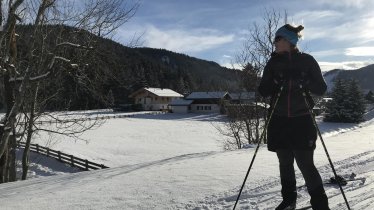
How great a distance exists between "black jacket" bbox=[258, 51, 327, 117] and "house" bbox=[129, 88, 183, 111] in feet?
269

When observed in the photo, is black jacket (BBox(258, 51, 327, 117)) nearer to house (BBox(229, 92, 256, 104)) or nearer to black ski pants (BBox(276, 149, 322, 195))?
black ski pants (BBox(276, 149, 322, 195))

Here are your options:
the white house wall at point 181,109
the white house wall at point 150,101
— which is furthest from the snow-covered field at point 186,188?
the white house wall at point 150,101

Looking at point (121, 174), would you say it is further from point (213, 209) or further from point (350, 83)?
point (350, 83)

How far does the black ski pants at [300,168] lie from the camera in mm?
3982

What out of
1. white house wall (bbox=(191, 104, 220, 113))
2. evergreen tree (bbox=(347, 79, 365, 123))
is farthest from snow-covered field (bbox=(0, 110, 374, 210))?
white house wall (bbox=(191, 104, 220, 113))

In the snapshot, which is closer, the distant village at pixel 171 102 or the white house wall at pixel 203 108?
the white house wall at pixel 203 108

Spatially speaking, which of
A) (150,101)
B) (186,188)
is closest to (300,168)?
(186,188)

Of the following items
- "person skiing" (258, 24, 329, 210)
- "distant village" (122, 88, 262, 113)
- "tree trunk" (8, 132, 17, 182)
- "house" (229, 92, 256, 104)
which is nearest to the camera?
"person skiing" (258, 24, 329, 210)

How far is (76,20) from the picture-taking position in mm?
11156

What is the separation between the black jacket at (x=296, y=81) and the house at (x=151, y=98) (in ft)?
269

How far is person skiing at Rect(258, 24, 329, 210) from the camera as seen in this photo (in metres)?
3.98

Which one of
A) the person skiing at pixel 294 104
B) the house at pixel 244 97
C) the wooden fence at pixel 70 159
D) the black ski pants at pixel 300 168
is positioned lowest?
the wooden fence at pixel 70 159

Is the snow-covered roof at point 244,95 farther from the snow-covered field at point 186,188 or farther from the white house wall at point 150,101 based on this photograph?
the white house wall at point 150,101

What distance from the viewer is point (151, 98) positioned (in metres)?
86.8
